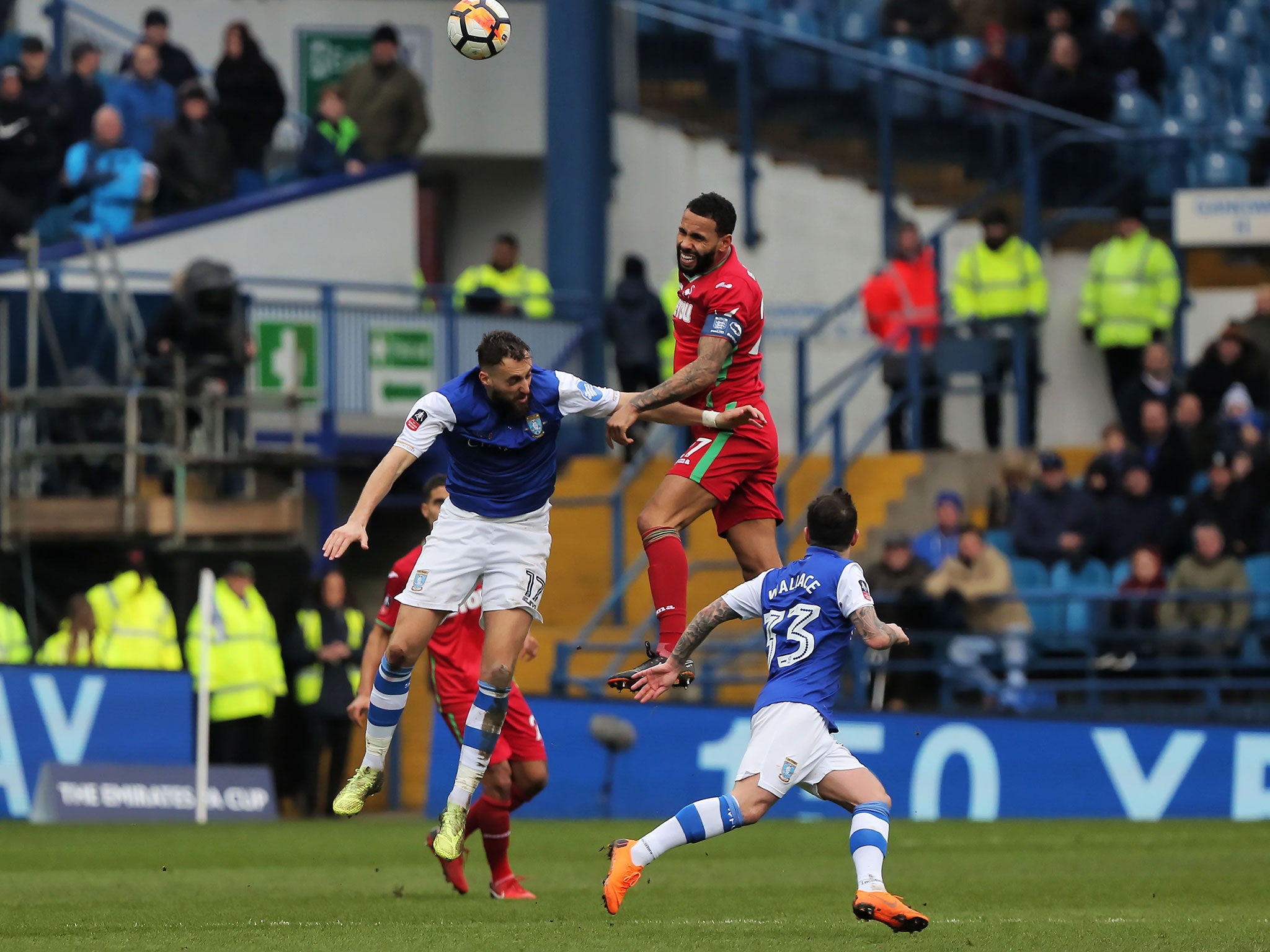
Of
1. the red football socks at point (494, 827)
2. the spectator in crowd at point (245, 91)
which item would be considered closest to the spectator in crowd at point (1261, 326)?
the spectator in crowd at point (245, 91)

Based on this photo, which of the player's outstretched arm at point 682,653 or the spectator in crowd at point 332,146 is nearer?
the player's outstretched arm at point 682,653

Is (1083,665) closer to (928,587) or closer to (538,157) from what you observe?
(928,587)

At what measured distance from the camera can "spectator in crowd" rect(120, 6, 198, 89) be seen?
22031 millimetres

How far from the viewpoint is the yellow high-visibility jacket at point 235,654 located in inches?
733

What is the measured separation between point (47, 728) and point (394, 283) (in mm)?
7405

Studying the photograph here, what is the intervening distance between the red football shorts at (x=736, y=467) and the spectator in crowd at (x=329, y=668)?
8.89 m

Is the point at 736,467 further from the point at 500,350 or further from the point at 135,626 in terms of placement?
the point at 135,626

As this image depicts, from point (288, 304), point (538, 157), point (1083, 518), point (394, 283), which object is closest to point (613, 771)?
point (1083, 518)

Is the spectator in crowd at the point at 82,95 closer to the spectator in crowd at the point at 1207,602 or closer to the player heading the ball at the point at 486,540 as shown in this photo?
the spectator in crowd at the point at 1207,602

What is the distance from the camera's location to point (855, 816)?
918 cm

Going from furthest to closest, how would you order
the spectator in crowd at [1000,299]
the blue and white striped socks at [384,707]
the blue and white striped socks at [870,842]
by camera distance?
the spectator in crowd at [1000,299] → the blue and white striped socks at [384,707] → the blue and white striped socks at [870,842]

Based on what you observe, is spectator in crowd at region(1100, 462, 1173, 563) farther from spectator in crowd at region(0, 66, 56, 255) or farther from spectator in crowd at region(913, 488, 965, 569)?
spectator in crowd at region(0, 66, 56, 255)

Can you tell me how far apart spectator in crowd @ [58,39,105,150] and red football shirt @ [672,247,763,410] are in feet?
38.8

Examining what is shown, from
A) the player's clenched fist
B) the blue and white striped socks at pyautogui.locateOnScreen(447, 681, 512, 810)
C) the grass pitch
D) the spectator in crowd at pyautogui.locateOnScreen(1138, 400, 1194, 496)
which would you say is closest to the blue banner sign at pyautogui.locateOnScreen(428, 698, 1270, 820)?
the grass pitch
